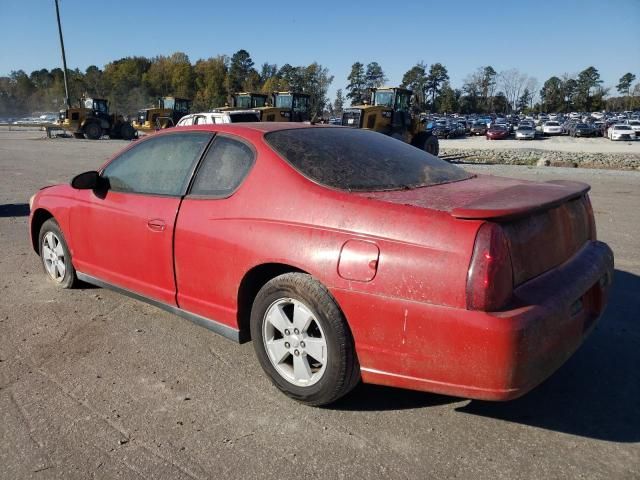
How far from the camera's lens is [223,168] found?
3293 millimetres

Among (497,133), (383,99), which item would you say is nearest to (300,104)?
(383,99)

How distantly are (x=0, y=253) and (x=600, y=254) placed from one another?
608cm

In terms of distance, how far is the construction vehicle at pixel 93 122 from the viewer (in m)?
34.4

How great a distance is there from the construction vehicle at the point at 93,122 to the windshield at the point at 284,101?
1256 centimetres

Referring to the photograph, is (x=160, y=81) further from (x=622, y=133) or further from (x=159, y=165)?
(x=159, y=165)

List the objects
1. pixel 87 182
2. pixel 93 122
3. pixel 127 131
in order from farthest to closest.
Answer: pixel 127 131
pixel 93 122
pixel 87 182

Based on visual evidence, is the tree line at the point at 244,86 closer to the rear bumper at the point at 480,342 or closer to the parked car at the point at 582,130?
the parked car at the point at 582,130

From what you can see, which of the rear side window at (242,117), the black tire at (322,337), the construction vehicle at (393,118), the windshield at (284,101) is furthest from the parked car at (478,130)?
the black tire at (322,337)

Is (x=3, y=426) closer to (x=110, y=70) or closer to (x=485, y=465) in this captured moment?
(x=485, y=465)

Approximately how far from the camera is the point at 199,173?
11.1 ft

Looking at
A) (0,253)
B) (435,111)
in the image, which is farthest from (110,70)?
(0,253)

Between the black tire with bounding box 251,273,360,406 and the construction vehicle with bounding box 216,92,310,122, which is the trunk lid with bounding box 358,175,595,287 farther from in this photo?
the construction vehicle with bounding box 216,92,310,122

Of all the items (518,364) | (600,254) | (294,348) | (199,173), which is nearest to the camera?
(518,364)

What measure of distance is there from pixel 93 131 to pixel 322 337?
36.6 meters
